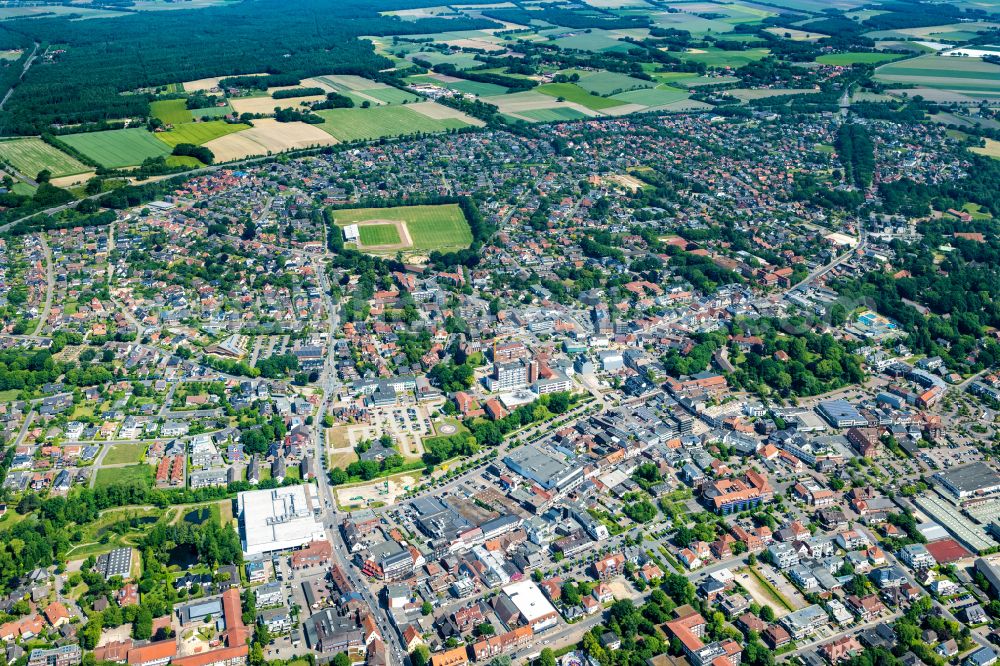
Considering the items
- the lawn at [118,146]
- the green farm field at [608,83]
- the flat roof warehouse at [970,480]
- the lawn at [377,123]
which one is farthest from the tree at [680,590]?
the green farm field at [608,83]

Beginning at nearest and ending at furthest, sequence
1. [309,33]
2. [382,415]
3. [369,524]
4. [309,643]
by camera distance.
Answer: [309,643] < [369,524] < [382,415] < [309,33]

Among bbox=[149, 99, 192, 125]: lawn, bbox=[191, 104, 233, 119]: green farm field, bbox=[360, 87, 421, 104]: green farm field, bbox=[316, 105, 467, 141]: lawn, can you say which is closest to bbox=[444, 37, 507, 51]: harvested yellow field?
bbox=[360, 87, 421, 104]: green farm field

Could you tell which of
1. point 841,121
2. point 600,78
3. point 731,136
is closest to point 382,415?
point 731,136

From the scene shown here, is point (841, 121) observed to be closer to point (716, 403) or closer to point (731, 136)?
point (731, 136)

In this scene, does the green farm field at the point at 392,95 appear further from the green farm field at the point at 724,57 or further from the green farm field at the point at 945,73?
the green farm field at the point at 945,73

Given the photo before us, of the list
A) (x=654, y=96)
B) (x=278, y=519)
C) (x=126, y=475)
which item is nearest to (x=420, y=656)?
(x=278, y=519)

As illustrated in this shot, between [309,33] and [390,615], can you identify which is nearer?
[390,615]
